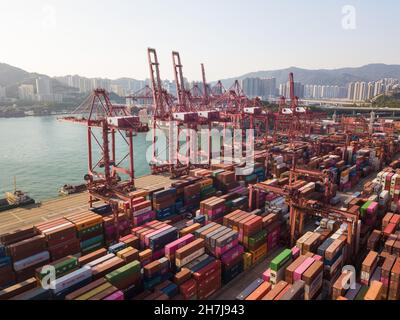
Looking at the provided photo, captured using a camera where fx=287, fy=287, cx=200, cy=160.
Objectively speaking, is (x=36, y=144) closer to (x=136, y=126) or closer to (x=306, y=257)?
(x=136, y=126)

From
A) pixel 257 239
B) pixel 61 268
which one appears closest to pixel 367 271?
pixel 257 239

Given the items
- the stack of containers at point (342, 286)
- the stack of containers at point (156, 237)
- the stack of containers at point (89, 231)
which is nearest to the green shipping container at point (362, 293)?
the stack of containers at point (342, 286)

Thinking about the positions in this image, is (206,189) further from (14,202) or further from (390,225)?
(14,202)

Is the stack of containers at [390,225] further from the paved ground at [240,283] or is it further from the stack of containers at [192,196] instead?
the stack of containers at [192,196]

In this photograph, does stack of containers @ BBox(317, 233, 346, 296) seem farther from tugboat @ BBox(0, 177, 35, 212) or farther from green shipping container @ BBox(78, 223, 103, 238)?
tugboat @ BBox(0, 177, 35, 212)

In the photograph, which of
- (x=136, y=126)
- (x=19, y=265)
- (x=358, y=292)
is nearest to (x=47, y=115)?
(x=136, y=126)

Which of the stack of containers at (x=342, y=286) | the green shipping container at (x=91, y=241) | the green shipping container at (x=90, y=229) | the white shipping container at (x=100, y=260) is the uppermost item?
the green shipping container at (x=90, y=229)

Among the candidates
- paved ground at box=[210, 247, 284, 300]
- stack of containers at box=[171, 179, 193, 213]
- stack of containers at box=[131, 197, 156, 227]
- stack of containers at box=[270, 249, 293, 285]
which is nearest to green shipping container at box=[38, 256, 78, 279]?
stack of containers at box=[131, 197, 156, 227]
